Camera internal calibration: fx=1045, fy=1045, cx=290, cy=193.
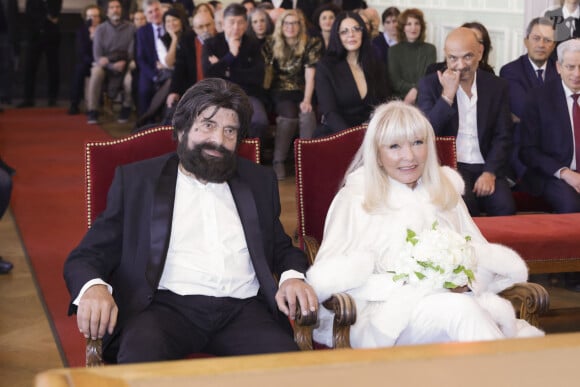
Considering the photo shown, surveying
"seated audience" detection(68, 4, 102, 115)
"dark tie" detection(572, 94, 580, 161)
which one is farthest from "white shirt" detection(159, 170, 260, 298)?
"seated audience" detection(68, 4, 102, 115)

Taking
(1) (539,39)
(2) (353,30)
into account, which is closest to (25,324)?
(2) (353,30)

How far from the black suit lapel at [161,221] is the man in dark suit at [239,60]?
514 centimetres

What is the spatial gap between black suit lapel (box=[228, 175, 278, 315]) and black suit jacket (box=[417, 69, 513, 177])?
7.55ft

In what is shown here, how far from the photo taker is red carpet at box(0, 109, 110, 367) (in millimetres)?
5676

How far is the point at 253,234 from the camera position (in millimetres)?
3711

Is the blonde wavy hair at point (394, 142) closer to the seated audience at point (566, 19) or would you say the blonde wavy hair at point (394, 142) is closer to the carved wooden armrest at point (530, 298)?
the carved wooden armrest at point (530, 298)

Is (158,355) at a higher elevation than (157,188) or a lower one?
lower

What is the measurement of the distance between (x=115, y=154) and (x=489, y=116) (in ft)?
8.41

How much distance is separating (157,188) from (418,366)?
1.99 metres

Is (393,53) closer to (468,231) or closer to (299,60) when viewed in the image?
(299,60)

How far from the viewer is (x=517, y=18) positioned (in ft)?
31.2

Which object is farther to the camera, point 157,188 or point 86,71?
point 86,71

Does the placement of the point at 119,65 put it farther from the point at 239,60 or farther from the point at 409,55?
the point at 409,55

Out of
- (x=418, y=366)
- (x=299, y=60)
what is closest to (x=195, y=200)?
(x=418, y=366)
